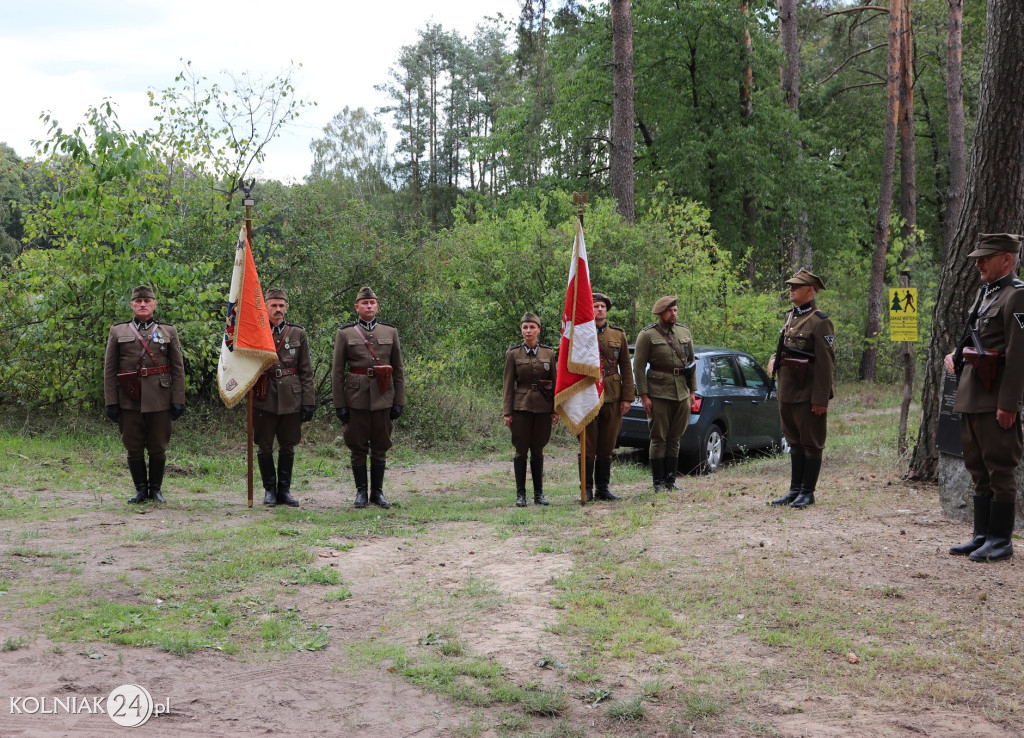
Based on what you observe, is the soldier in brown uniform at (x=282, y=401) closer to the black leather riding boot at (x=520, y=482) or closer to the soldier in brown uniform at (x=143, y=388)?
the soldier in brown uniform at (x=143, y=388)

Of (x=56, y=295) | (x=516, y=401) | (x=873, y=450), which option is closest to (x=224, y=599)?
(x=516, y=401)

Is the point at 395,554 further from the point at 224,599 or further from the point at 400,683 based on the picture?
the point at 400,683

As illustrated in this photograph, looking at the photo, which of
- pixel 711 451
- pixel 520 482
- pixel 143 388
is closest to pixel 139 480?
pixel 143 388

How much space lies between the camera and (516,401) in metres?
9.69

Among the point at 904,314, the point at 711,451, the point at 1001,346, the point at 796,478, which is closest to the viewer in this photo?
the point at 1001,346

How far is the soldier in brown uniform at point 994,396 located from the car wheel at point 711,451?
5.39m

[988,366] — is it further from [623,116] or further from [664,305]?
[623,116]

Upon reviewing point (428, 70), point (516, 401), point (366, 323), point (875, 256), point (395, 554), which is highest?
point (428, 70)

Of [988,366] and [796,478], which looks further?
[796,478]

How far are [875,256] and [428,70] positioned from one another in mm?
29679

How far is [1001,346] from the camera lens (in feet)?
20.5

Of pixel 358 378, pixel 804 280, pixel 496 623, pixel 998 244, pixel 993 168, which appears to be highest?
pixel 993 168

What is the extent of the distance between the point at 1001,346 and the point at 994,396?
1.13ft

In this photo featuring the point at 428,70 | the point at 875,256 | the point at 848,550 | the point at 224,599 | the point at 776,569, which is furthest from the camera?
the point at 428,70
